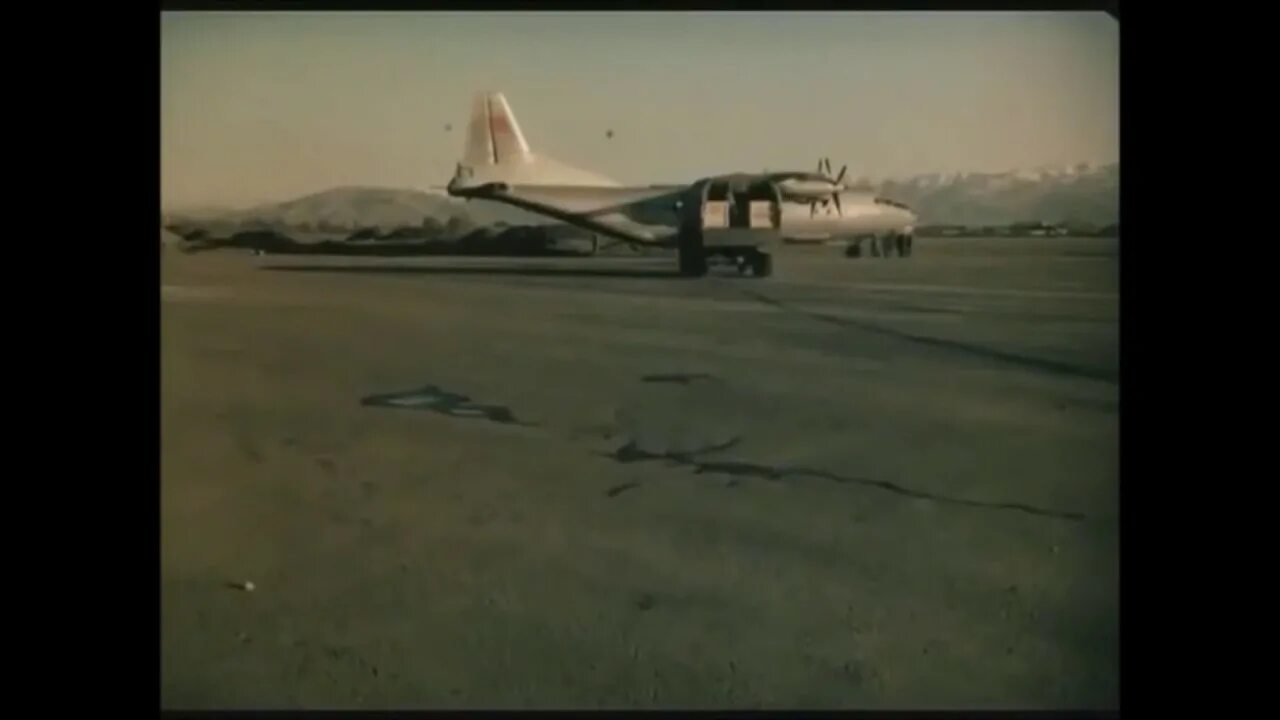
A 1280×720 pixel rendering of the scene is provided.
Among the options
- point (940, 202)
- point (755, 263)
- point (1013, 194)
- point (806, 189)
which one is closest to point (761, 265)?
point (755, 263)

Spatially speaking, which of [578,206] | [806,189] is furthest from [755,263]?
[578,206]

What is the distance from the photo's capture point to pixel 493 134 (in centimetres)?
158

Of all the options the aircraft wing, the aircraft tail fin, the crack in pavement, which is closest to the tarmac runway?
the crack in pavement

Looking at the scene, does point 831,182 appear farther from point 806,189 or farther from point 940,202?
point 940,202

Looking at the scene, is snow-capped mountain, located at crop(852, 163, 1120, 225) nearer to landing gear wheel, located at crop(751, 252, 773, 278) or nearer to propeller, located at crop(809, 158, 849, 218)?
propeller, located at crop(809, 158, 849, 218)

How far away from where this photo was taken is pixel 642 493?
61.6 inches

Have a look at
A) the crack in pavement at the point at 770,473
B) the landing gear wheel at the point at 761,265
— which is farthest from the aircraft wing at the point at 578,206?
the crack in pavement at the point at 770,473

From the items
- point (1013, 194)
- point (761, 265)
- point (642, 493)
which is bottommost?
point (642, 493)

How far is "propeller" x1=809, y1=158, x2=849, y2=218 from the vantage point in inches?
62.9

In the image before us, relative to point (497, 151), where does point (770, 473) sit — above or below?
below

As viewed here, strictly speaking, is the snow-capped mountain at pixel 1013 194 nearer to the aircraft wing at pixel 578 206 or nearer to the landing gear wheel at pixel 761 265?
the landing gear wheel at pixel 761 265

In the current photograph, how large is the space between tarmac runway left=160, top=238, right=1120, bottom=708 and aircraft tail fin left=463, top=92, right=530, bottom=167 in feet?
0.72

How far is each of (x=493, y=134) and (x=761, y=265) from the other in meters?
0.44
